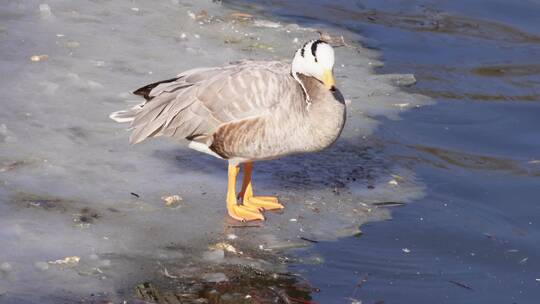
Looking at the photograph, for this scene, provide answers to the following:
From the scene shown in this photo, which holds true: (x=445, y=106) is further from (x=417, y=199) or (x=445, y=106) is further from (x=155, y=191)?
(x=155, y=191)

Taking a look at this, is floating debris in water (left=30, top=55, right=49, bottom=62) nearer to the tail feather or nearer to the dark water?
the tail feather

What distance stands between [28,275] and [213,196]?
5.57 ft

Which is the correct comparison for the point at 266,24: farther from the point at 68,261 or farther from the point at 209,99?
the point at 68,261

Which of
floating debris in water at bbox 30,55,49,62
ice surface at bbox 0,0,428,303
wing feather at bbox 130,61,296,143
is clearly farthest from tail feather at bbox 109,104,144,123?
floating debris in water at bbox 30,55,49,62

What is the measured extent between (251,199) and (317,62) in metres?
1.02

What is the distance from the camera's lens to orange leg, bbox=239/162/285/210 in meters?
6.96

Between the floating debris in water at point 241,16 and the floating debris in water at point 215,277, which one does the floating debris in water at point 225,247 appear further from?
the floating debris in water at point 241,16

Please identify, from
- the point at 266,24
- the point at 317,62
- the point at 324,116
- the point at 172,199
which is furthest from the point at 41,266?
the point at 266,24

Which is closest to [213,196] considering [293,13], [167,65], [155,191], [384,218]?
[155,191]

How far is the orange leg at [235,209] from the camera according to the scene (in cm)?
675

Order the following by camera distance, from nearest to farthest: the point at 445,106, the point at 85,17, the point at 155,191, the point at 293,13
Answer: the point at 155,191, the point at 445,106, the point at 85,17, the point at 293,13

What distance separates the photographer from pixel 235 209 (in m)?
6.77

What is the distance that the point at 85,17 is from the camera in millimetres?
10188

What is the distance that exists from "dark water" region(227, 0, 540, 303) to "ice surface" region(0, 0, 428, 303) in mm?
242
